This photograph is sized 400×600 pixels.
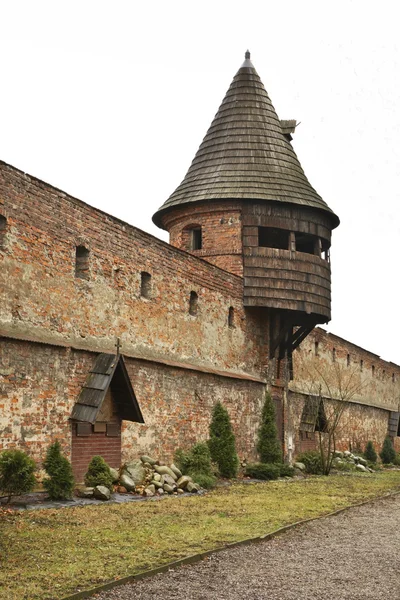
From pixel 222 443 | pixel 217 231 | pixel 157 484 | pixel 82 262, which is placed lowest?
pixel 157 484

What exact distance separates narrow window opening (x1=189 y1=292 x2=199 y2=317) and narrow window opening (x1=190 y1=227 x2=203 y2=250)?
3.69 metres

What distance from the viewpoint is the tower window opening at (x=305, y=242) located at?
2358 cm

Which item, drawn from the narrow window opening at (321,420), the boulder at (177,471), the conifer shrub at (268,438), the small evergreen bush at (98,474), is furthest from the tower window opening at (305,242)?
the small evergreen bush at (98,474)

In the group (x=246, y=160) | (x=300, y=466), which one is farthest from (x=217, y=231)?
(x=300, y=466)

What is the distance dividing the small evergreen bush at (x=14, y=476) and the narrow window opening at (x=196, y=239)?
13071 mm

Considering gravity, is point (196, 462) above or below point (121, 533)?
above

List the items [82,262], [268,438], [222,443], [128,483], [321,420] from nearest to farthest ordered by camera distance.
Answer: [128,483] → [82,262] → [222,443] → [268,438] → [321,420]

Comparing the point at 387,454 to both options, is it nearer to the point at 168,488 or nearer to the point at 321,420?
the point at 321,420

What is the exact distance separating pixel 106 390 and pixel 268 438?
360 inches

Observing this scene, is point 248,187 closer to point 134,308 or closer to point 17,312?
point 134,308

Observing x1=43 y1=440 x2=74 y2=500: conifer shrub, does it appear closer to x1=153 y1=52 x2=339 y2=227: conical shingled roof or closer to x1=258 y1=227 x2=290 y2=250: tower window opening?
x1=153 y1=52 x2=339 y2=227: conical shingled roof

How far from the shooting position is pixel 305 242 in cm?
2509

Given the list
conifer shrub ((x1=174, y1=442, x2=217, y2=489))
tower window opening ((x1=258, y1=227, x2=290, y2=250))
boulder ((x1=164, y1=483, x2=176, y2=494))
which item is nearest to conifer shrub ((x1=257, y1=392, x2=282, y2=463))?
conifer shrub ((x1=174, y1=442, x2=217, y2=489))

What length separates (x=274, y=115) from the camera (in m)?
25.4
